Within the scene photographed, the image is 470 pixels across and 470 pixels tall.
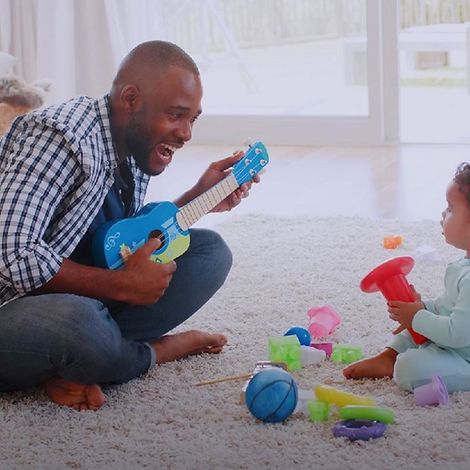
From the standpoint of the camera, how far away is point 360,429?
1.81 m

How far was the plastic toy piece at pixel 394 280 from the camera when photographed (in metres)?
2.03

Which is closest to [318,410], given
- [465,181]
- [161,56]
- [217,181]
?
[465,181]

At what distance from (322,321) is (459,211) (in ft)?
1.45

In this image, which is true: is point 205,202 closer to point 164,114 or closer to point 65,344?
point 164,114

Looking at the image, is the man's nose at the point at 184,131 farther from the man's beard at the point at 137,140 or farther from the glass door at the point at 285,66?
the glass door at the point at 285,66

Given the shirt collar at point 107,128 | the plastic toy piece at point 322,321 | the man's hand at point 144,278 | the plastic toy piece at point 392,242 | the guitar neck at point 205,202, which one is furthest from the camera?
the plastic toy piece at point 392,242

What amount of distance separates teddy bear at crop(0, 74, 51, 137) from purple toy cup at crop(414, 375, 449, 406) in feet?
6.95

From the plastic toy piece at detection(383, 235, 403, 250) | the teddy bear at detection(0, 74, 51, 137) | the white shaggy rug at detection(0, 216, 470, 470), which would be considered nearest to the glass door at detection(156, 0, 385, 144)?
the teddy bear at detection(0, 74, 51, 137)

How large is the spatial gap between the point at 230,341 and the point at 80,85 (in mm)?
2395

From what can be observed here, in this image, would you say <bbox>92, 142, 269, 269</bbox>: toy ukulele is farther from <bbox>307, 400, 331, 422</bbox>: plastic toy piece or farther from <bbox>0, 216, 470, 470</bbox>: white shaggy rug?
<bbox>307, 400, 331, 422</bbox>: plastic toy piece

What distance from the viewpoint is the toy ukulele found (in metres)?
2.07

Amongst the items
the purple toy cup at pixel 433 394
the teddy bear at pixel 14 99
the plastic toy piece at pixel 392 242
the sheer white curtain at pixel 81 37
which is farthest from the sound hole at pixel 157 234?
the sheer white curtain at pixel 81 37

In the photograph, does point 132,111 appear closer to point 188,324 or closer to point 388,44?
point 188,324

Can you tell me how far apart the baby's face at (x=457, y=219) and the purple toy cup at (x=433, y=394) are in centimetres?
26
